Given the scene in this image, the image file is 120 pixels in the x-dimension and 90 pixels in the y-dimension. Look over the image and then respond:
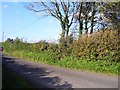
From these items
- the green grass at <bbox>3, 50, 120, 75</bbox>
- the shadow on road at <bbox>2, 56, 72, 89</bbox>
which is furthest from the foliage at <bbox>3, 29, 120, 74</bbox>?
the shadow on road at <bbox>2, 56, 72, 89</bbox>

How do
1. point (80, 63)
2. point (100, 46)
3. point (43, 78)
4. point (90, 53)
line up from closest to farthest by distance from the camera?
point (43, 78), point (100, 46), point (80, 63), point (90, 53)

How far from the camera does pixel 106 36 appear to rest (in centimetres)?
2161

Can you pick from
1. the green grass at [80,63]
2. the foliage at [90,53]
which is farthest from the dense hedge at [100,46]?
the green grass at [80,63]

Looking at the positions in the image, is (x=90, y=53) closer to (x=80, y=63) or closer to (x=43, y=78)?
(x=80, y=63)

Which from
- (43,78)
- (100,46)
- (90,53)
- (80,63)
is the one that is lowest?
(43,78)

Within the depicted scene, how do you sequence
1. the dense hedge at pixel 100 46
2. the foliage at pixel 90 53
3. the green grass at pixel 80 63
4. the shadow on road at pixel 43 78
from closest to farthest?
the shadow on road at pixel 43 78, the green grass at pixel 80 63, the foliage at pixel 90 53, the dense hedge at pixel 100 46

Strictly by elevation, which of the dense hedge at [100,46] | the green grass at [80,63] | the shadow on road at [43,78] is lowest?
the shadow on road at [43,78]

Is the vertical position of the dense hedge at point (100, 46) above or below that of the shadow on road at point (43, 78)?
above

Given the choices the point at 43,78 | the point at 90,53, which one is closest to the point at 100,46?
the point at 90,53

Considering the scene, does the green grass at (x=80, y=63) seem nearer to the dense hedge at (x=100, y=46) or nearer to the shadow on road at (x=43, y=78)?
the dense hedge at (x=100, y=46)

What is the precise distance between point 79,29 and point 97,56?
438 inches

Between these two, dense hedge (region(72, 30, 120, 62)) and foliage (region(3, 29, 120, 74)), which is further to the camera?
dense hedge (region(72, 30, 120, 62))

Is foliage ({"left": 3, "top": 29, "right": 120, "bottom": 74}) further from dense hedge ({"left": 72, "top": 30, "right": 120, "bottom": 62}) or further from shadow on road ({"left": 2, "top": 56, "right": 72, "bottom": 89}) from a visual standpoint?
shadow on road ({"left": 2, "top": 56, "right": 72, "bottom": 89})

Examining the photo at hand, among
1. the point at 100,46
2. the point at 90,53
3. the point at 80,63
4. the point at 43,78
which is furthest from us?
the point at 90,53
